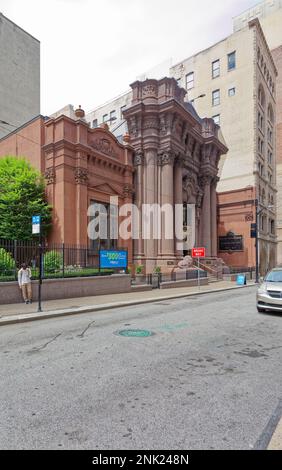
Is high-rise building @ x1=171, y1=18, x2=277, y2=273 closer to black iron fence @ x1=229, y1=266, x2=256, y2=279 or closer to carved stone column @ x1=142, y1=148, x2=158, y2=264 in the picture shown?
black iron fence @ x1=229, y1=266, x2=256, y2=279

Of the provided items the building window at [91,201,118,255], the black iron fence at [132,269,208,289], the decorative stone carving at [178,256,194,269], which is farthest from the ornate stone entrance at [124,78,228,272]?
the building window at [91,201,118,255]

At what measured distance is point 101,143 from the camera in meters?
24.5

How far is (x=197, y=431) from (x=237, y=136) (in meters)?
45.9

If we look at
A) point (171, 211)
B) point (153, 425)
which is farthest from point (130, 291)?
point (153, 425)

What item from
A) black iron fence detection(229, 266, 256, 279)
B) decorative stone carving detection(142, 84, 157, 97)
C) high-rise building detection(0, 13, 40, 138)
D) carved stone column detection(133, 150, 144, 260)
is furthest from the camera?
high-rise building detection(0, 13, 40, 138)

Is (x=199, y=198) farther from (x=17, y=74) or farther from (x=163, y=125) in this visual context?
(x=17, y=74)

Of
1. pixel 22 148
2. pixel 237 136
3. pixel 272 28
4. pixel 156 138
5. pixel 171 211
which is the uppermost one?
pixel 272 28

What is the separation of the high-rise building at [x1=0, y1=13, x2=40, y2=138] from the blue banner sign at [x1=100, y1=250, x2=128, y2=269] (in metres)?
26.6

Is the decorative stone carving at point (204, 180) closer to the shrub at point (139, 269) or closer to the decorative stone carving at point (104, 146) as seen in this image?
the decorative stone carving at point (104, 146)

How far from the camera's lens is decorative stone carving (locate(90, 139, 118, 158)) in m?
24.1

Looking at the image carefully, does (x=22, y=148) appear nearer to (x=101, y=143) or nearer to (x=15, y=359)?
(x=101, y=143)

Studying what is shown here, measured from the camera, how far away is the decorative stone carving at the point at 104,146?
24084 millimetres
